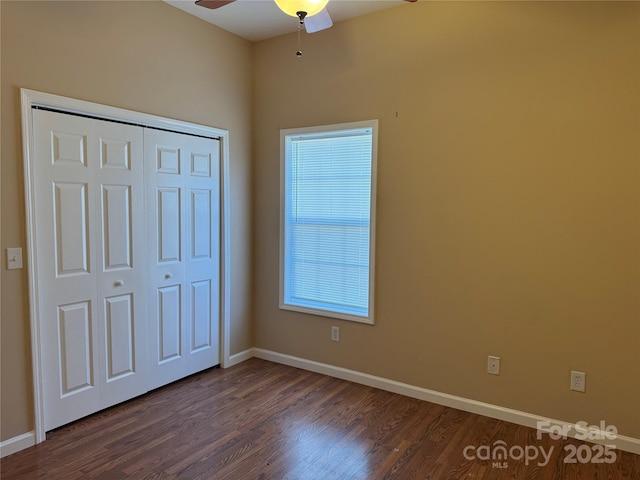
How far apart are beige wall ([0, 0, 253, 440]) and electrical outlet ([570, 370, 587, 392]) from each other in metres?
2.68

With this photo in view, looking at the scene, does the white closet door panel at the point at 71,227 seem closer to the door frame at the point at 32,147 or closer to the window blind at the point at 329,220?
the door frame at the point at 32,147

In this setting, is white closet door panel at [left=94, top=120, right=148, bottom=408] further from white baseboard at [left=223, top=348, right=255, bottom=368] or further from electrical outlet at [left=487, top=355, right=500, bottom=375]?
electrical outlet at [left=487, top=355, right=500, bottom=375]

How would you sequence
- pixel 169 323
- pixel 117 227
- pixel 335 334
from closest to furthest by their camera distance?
pixel 117 227 < pixel 169 323 < pixel 335 334

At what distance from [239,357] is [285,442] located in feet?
4.80

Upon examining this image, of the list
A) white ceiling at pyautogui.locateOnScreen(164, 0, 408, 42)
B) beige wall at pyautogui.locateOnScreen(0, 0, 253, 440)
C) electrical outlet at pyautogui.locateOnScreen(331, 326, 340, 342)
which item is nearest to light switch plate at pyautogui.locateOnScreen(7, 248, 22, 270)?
beige wall at pyautogui.locateOnScreen(0, 0, 253, 440)

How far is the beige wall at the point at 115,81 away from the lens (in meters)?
2.36

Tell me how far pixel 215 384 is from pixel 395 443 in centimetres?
157

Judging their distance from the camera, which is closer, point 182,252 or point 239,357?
point 182,252

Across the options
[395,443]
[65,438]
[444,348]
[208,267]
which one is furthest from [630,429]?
[65,438]

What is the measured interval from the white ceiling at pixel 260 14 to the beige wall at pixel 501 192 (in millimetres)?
108

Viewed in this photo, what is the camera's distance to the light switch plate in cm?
237

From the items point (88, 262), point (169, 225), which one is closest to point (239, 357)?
point (169, 225)

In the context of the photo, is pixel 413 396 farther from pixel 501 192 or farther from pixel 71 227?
pixel 71 227

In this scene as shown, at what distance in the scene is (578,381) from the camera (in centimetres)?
263
